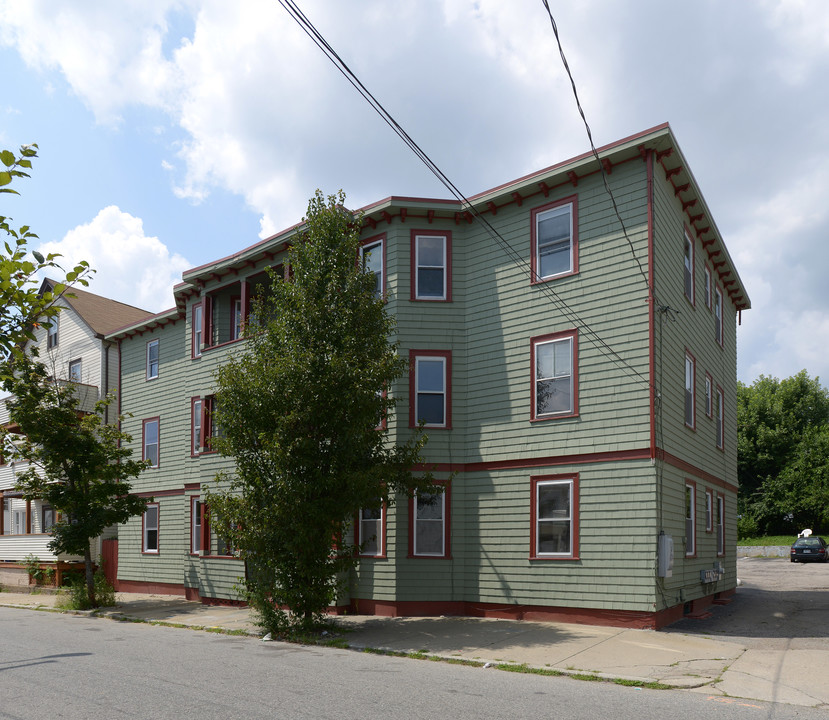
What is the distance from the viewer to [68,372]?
109ft

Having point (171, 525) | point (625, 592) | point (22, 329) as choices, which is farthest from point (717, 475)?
point (22, 329)

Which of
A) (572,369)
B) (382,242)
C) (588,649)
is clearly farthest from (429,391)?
(588,649)

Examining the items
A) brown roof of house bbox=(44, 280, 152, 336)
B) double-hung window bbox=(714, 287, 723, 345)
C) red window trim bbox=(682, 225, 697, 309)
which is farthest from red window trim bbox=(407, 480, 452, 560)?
brown roof of house bbox=(44, 280, 152, 336)

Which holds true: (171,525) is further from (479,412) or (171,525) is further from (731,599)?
(731,599)

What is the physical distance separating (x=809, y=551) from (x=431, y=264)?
110ft

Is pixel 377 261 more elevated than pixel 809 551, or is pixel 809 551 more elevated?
pixel 377 261

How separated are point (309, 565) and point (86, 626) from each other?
6.71 metres

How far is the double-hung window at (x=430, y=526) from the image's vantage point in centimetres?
1786

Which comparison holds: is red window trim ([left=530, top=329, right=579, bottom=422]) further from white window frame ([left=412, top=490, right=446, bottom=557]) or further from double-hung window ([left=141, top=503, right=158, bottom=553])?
double-hung window ([left=141, top=503, right=158, bottom=553])

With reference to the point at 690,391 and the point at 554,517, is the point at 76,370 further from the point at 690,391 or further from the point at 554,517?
the point at 690,391

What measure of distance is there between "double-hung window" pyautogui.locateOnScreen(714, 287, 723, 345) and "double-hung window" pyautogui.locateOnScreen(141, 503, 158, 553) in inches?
785

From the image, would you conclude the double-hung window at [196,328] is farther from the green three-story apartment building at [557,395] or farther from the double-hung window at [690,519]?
the double-hung window at [690,519]

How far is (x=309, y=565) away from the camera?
1492 cm

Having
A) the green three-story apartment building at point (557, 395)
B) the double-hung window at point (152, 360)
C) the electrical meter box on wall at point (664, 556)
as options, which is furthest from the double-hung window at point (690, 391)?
the double-hung window at point (152, 360)
